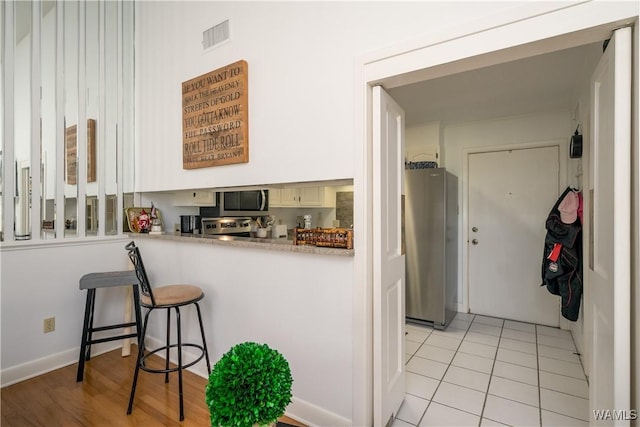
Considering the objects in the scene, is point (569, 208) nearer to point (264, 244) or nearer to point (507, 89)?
point (507, 89)

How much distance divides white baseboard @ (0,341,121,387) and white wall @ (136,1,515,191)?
4.84 feet

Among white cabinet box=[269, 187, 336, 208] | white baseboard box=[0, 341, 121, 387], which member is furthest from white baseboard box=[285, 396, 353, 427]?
white cabinet box=[269, 187, 336, 208]

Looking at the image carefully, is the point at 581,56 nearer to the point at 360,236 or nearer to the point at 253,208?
the point at 360,236

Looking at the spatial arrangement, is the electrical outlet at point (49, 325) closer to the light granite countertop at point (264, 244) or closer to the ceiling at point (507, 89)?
the light granite countertop at point (264, 244)

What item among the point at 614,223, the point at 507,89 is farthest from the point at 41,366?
the point at 507,89

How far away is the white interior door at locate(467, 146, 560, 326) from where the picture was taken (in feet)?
11.5

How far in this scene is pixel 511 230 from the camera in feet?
12.0

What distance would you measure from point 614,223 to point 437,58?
0.96m

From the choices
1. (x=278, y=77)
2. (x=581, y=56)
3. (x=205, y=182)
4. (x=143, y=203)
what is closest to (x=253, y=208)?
(x=143, y=203)

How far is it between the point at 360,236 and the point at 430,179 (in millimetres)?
2122

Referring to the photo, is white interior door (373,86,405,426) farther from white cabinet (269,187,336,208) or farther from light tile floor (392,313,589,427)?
white cabinet (269,187,336,208)

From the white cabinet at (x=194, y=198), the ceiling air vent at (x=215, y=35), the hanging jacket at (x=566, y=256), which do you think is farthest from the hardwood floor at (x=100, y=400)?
the ceiling air vent at (x=215, y=35)

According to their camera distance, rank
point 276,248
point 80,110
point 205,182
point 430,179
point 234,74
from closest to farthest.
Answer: point 276,248 < point 234,74 < point 205,182 < point 80,110 < point 430,179

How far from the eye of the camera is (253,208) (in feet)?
12.6
